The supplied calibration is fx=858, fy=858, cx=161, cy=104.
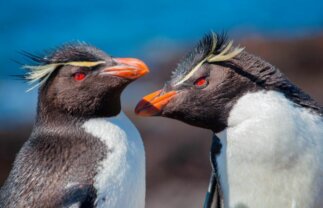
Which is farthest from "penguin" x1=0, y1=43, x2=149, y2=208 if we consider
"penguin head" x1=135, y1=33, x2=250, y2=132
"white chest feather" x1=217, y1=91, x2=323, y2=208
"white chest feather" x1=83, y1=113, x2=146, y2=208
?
"white chest feather" x1=217, y1=91, x2=323, y2=208

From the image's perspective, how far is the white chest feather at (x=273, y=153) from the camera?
3.55 meters

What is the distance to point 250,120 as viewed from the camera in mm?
3627

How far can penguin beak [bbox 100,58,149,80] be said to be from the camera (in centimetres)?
373

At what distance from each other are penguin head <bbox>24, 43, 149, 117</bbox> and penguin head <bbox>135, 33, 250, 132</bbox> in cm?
14

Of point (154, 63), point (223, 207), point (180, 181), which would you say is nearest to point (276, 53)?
point (154, 63)

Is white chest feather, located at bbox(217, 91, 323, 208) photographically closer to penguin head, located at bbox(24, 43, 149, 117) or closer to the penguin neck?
penguin head, located at bbox(24, 43, 149, 117)

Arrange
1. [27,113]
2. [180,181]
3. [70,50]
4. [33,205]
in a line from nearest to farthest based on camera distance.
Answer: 1. [33,205]
2. [70,50]
3. [180,181]
4. [27,113]

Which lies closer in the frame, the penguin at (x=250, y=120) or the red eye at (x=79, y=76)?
the penguin at (x=250, y=120)

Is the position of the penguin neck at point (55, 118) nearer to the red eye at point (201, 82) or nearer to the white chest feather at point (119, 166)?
the white chest feather at point (119, 166)

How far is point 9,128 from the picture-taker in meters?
11.4

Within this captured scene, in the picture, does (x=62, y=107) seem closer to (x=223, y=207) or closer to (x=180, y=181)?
(x=223, y=207)

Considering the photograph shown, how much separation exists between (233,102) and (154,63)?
11.9m

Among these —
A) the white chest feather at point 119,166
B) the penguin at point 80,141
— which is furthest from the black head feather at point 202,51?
the white chest feather at point 119,166

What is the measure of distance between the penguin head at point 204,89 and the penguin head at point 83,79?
138 mm
